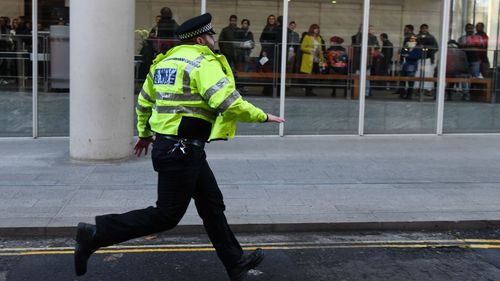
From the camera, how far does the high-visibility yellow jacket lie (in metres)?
4.14

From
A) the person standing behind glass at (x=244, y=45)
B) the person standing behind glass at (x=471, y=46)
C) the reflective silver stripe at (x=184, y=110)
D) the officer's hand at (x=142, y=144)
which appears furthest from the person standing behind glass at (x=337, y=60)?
the reflective silver stripe at (x=184, y=110)

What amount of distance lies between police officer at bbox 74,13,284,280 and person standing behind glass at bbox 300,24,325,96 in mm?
7788

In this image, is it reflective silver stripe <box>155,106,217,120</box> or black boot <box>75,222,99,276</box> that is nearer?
reflective silver stripe <box>155,106,217,120</box>

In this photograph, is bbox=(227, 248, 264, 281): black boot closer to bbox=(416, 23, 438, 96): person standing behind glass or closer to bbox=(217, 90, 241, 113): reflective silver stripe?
bbox=(217, 90, 241, 113): reflective silver stripe

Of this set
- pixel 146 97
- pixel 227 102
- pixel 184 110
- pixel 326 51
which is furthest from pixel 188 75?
pixel 326 51

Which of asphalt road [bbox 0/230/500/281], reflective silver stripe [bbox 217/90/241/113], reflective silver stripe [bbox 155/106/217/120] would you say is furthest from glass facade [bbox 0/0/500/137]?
reflective silver stripe [bbox 217/90/241/113]

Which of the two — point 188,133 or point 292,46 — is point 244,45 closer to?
point 292,46

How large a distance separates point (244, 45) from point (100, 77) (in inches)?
150

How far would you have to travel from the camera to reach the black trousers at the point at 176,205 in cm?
434

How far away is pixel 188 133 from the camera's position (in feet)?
14.1

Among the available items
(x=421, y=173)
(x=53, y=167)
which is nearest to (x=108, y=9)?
(x=53, y=167)

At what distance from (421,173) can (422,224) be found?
2.59 meters

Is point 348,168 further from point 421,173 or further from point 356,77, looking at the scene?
point 356,77

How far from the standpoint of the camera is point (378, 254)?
5523mm
